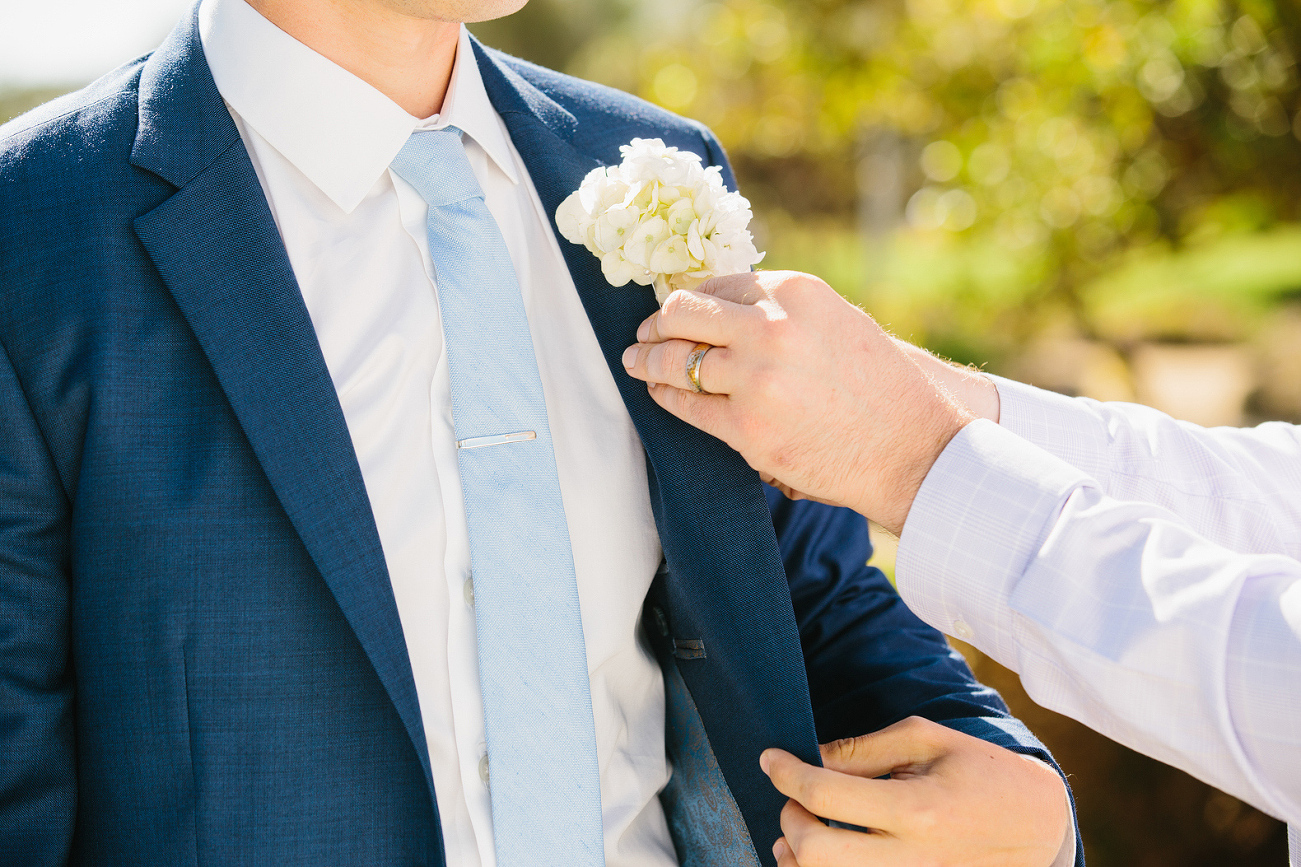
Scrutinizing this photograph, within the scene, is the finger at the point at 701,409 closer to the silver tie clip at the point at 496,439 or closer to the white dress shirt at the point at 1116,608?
the silver tie clip at the point at 496,439

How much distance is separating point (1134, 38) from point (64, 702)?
5.85 metres

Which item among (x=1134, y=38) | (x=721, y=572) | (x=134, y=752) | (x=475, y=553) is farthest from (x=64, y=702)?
(x=1134, y=38)

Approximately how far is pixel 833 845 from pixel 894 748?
0.76 ft

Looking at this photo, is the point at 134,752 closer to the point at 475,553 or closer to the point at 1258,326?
the point at 475,553

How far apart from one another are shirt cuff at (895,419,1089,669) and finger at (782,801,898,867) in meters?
0.42

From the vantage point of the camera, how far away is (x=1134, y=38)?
5.18 metres

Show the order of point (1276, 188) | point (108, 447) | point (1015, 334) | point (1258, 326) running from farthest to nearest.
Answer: point (1258, 326)
point (1015, 334)
point (1276, 188)
point (108, 447)

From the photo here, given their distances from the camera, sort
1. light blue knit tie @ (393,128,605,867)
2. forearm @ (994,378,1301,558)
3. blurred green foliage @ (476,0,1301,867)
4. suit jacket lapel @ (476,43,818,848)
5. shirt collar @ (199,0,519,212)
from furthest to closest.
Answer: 1. blurred green foliage @ (476,0,1301,867)
2. forearm @ (994,378,1301,558)
3. suit jacket lapel @ (476,43,818,848)
4. shirt collar @ (199,0,519,212)
5. light blue knit tie @ (393,128,605,867)

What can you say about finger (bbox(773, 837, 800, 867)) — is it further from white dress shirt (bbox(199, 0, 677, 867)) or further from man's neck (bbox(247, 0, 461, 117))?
man's neck (bbox(247, 0, 461, 117))

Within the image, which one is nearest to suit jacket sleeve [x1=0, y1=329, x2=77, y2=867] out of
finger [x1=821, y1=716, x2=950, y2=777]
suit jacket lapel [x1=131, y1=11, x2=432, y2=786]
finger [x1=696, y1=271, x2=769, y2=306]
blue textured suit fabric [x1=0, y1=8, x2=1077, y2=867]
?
blue textured suit fabric [x1=0, y1=8, x2=1077, y2=867]

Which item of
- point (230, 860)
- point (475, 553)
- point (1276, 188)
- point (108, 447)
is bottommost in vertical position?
point (230, 860)

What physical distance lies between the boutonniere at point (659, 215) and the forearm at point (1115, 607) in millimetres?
598

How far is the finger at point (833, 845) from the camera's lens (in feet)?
5.36

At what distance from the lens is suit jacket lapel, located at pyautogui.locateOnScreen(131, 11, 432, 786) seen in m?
1.47
